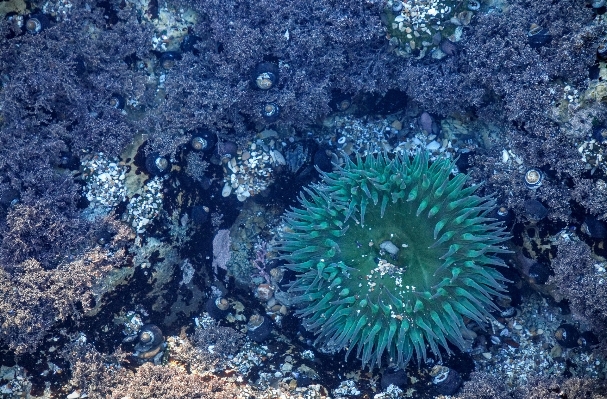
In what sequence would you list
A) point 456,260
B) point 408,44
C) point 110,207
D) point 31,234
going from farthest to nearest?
point 408,44, point 110,207, point 31,234, point 456,260

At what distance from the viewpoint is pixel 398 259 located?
4.30 m

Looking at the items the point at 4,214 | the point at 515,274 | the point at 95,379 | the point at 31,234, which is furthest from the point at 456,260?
the point at 4,214

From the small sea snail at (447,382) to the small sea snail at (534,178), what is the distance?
6.33ft

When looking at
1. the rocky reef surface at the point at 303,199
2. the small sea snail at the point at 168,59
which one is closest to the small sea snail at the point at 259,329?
the rocky reef surface at the point at 303,199

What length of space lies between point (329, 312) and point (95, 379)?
2189 millimetres

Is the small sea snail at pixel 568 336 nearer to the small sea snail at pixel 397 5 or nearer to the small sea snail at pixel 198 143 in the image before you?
the small sea snail at pixel 397 5

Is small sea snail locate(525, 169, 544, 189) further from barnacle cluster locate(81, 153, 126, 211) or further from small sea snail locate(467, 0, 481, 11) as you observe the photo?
barnacle cluster locate(81, 153, 126, 211)

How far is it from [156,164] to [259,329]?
6.57ft

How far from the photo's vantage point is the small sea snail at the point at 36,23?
4.88 m

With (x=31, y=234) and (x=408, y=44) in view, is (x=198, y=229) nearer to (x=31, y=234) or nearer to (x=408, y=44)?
(x=31, y=234)

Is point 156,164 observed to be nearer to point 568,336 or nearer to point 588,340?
point 568,336

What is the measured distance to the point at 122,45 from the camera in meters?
5.03

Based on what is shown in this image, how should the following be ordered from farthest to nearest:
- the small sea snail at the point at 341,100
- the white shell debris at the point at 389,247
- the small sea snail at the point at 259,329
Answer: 1. the small sea snail at the point at 341,100
2. the small sea snail at the point at 259,329
3. the white shell debris at the point at 389,247

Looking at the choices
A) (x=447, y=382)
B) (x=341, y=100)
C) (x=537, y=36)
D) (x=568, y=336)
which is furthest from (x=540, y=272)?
(x=341, y=100)
